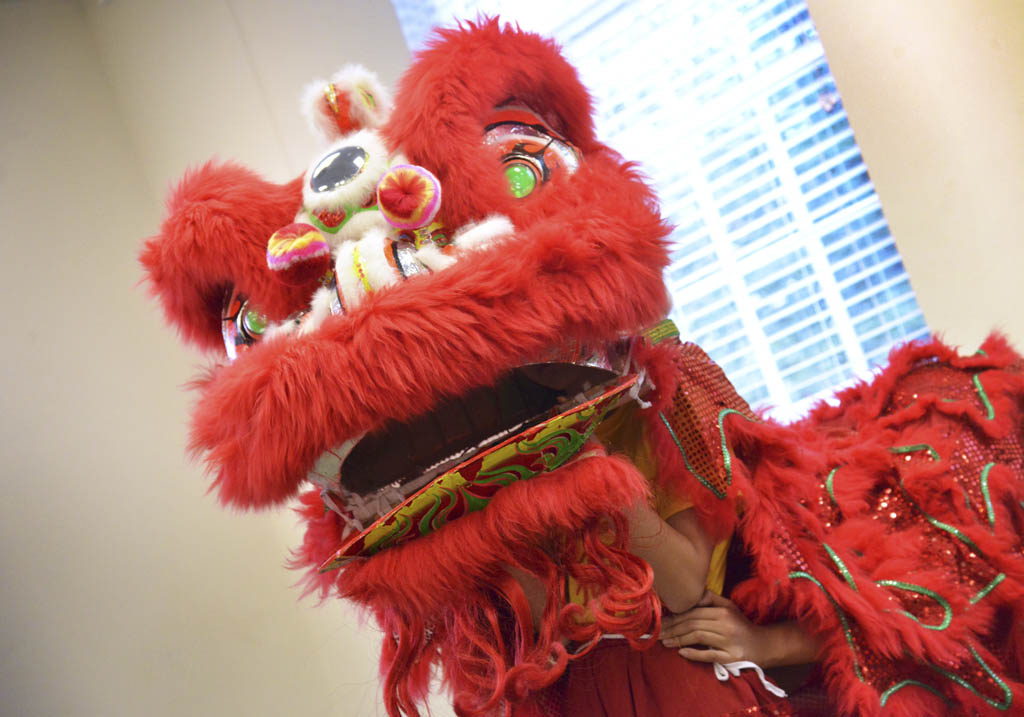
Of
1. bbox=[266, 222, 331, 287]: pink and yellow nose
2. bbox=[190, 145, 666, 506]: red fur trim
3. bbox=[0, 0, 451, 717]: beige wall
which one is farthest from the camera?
bbox=[0, 0, 451, 717]: beige wall

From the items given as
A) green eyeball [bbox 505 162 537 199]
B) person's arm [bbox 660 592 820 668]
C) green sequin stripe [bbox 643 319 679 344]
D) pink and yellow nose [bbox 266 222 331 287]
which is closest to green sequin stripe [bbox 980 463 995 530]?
person's arm [bbox 660 592 820 668]

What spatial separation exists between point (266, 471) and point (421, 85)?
440 millimetres

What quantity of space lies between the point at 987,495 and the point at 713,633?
373 millimetres

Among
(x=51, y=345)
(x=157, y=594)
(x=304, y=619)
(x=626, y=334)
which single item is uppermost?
(x=51, y=345)

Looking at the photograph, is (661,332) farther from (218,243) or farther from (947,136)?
(947,136)

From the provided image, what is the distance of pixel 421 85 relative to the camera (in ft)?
2.93

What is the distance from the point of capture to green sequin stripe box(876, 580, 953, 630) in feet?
2.89

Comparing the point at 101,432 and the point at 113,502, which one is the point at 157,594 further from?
the point at 101,432

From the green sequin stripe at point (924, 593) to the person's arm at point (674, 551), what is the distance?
200mm

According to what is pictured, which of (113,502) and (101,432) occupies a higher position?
(101,432)

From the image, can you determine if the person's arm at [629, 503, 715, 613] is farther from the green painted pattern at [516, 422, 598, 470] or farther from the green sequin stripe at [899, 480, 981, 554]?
the green sequin stripe at [899, 480, 981, 554]

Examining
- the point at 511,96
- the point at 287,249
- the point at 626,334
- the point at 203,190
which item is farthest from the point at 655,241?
the point at 203,190

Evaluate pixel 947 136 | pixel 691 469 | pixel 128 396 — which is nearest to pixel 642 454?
pixel 691 469

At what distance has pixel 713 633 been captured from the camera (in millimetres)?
864
